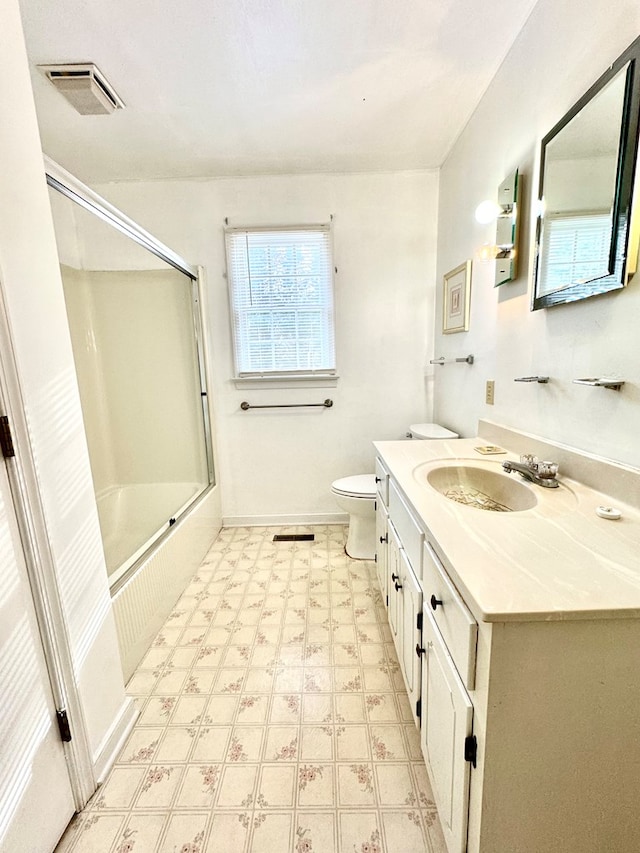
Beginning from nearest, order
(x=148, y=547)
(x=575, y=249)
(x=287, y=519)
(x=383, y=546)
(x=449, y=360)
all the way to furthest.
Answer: (x=575, y=249)
(x=383, y=546)
(x=148, y=547)
(x=449, y=360)
(x=287, y=519)

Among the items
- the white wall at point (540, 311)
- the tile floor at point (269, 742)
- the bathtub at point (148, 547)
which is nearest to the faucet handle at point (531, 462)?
the white wall at point (540, 311)

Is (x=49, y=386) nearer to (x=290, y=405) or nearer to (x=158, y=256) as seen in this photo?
(x=158, y=256)

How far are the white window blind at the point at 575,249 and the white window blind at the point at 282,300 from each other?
4.71 ft

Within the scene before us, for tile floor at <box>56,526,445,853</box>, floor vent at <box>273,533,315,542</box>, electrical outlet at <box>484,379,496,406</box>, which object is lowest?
floor vent at <box>273,533,315,542</box>

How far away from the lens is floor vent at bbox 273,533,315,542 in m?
2.51

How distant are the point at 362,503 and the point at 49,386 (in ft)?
5.18

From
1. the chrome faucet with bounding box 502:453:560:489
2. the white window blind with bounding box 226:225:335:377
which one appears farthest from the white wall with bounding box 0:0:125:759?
the white window blind with bounding box 226:225:335:377

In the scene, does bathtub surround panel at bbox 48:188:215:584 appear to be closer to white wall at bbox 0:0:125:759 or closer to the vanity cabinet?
white wall at bbox 0:0:125:759

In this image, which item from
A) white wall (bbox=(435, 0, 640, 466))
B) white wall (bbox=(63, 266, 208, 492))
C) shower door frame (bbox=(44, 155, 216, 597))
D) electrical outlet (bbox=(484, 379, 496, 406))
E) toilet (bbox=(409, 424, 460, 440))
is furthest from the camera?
toilet (bbox=(409, 424, 460, 440))

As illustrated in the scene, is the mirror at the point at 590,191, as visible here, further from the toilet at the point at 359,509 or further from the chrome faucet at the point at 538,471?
the toilet at the point at 359,509

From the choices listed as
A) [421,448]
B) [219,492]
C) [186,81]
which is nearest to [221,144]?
[186,81]

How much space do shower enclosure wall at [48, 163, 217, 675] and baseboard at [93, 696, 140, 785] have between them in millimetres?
473

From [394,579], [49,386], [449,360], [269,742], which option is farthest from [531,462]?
[49,386]

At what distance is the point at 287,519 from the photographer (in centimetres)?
272
